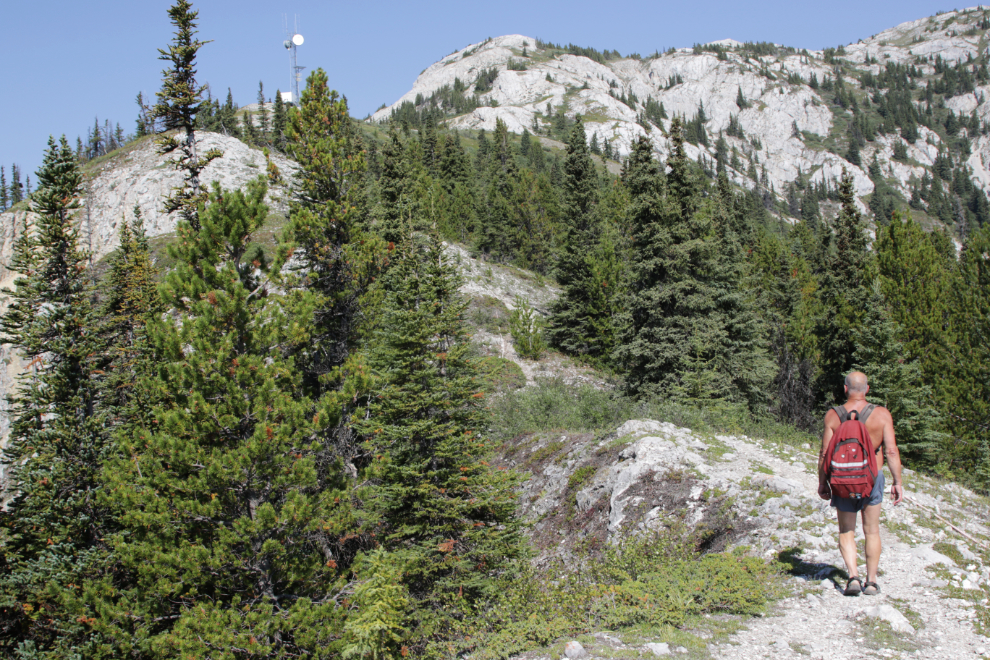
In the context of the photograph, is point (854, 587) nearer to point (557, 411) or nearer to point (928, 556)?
point (928, 556)

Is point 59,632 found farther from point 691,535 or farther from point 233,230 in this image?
point 691,535

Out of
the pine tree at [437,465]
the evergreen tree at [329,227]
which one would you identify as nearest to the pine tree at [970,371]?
the pine tree at [437,465]

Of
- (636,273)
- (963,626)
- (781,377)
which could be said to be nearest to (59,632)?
(963,626)

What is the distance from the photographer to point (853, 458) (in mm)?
5621

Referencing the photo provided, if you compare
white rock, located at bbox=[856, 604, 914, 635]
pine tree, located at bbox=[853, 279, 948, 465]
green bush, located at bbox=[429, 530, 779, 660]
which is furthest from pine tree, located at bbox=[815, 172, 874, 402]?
white rock, located at bbox=[856, 604, 914, 635]

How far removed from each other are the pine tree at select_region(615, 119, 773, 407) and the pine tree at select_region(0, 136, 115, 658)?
1772 cm

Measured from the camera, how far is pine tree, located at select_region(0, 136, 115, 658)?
12172 mm

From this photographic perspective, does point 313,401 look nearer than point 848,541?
No

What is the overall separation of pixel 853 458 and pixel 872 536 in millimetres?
990

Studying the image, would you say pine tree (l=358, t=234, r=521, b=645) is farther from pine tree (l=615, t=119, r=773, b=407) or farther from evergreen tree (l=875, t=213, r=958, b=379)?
evergreen tree (l=875, t=213, r=958, b=379)

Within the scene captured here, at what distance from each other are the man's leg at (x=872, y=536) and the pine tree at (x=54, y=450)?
13.0 m

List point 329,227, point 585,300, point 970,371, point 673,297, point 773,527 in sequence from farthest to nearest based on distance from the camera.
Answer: point 585,300 < point 673,297 < point 970,371 < point 329,227 < point 773,527

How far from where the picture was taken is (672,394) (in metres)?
19.6

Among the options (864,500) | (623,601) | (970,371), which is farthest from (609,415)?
(970,371)
